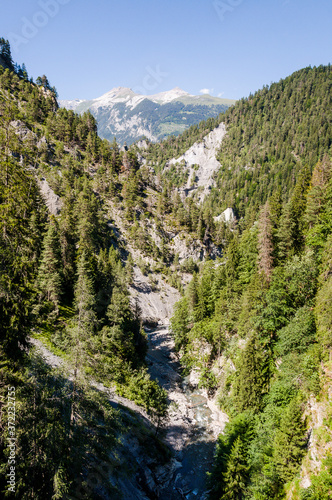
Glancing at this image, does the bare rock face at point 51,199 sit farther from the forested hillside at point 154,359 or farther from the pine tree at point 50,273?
the pine tree at point 50,273

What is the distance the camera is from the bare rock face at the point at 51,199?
8203 centimetres

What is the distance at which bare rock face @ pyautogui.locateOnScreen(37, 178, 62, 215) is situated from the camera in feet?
269

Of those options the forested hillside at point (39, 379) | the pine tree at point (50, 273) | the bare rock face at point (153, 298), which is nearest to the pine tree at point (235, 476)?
the forested hillside at point (39, 379)

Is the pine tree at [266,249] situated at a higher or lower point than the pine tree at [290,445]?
higher

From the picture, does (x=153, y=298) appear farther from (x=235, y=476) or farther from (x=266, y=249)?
(x=235, y=476)

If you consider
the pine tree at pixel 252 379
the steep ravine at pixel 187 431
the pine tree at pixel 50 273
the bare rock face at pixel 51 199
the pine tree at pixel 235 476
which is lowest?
the steep ravine at pixel 187 431

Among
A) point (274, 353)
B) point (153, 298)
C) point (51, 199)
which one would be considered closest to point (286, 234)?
point (274, 353)

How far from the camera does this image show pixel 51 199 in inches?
3322

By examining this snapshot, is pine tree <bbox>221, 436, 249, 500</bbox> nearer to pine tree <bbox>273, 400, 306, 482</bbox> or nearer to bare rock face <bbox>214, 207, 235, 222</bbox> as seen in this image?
pine tree <bbox>273, 400, 306, 482</bbox>

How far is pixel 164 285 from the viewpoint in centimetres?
9675

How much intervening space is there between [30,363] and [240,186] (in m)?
199

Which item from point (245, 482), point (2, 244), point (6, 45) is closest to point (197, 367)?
point (245, 482)

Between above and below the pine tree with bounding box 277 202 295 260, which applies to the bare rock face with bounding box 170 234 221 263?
below

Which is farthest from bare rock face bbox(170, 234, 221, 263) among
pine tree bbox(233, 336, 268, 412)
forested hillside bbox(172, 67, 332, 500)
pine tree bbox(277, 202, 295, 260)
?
pine tree bbox(233, 336, 268, 412)
